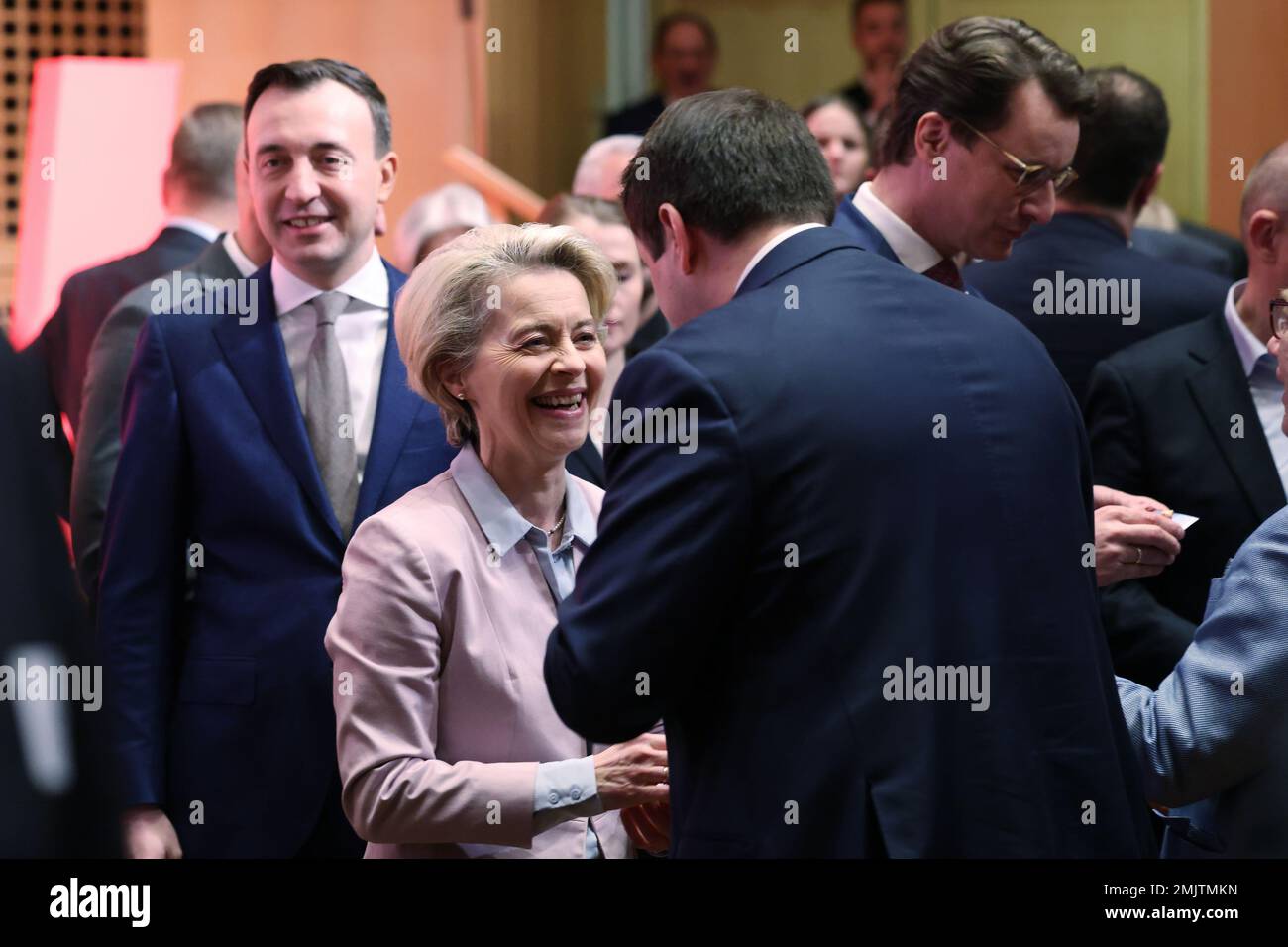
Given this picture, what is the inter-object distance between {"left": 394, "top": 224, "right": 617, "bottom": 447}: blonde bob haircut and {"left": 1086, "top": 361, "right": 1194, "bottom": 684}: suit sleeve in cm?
99

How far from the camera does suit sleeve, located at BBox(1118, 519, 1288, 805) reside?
6.49 ft

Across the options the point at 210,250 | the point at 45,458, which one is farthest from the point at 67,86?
the point at 45,458

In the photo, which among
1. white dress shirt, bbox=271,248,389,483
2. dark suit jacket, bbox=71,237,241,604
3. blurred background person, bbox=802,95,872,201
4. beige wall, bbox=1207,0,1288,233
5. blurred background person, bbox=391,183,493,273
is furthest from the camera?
beige wall, bbox=1207,0,1288,233

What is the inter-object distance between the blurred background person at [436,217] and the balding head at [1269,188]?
2.57 metres

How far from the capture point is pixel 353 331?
8.64 feet

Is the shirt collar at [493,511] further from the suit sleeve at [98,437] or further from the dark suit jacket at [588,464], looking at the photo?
the suit sleeve at [98,437]

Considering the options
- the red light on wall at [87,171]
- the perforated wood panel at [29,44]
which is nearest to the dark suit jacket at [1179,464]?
the red light on wall at [87,171]

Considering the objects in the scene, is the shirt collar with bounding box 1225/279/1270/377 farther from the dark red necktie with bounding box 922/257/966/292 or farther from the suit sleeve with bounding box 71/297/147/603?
the suit sleeve with bounding box 71/297/147/603

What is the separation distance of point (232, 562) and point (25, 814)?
1758mm

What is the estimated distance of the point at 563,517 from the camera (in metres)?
2.30

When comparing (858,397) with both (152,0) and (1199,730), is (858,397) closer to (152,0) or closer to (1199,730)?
(1199,730)

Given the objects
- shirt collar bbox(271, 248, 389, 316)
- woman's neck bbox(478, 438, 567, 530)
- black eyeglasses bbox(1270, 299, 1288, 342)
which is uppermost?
shirt collar bbox(271, 248, 389, 316)

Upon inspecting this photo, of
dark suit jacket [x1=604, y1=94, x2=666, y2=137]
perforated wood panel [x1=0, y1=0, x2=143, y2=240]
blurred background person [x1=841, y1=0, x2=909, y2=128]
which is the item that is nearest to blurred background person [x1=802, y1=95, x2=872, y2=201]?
blurred background person [x1=841, y1=0, x2=909, y2=128]

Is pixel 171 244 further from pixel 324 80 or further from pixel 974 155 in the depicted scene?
pixel 974 155
